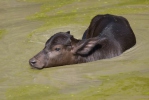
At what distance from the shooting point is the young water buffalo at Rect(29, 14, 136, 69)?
11.6 metres

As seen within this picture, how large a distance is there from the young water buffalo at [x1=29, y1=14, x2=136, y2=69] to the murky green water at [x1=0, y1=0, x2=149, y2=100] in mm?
215

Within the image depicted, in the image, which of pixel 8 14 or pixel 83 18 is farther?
pixel 8 14

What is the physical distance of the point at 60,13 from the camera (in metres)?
16.0

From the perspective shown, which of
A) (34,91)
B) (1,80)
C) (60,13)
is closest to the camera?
(34,91)

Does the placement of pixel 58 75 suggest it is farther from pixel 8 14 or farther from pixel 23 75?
pixel 8 14

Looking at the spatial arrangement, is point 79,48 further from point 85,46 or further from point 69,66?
point 69,66

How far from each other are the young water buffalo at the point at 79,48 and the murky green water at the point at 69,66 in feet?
0.71

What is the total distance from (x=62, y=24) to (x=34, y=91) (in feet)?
16.6

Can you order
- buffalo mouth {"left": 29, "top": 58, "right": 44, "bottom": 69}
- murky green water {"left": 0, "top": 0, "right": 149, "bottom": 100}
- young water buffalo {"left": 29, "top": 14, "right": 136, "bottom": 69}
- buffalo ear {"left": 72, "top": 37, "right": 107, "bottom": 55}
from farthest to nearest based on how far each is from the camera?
1. buffalo ear {"left": 72, "top": 37, "right": 107, "bottom": 55}
2. young water buffalo {"left": 29, "top": 14, "right": 136, "bottom": 69}
3. buffalo mouth {"left": 29, "top": 58, "right": 44, "bottom": 69}
4. murky green water {"left": 0, "top": 0, "right": 149, "bottom": 100}

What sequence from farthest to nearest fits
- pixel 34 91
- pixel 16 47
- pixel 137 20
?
pixel 137 20 → pixel 16 47 → pixel 34 91

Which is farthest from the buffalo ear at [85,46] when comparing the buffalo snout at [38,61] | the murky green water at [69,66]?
the buffalo snout at [38,61]

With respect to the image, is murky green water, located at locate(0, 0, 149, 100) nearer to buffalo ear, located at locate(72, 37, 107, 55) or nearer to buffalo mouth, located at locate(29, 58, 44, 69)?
buffalo mouth, located at locate(29, 58, 44, 69)

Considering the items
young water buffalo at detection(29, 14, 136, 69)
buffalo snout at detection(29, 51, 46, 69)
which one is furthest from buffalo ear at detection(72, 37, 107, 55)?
buffalo snout at detection(29, 51, 46, 69)

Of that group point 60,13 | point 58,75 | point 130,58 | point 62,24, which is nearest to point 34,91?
point 58,75
